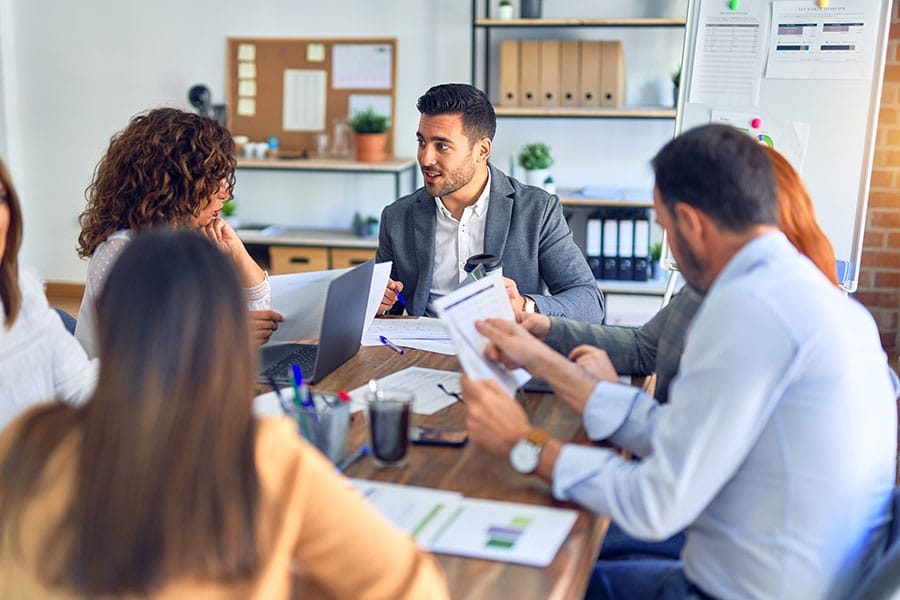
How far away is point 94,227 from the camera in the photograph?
2160 millimetres

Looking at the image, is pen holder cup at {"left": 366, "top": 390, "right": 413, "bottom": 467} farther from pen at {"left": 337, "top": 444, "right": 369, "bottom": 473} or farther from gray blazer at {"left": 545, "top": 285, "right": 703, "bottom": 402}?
gray blazer at {"left": 545, "top": 285, "right": 703, "bottom": 402}

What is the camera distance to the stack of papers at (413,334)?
216 centimetres

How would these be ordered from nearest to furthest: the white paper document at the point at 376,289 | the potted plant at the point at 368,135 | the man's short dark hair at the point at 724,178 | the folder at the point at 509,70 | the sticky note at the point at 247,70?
1. the man's short dark hair at the point at 724,178
2. the white paper document at the point at 376,289
3. the folder at the point at 509,70
4. the potted plant at the point at 368,135
5. the sticky note at the point at 247,70

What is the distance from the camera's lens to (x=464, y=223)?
2736 millimetres

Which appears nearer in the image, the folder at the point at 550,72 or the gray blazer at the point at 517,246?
the gray blazer at the point at 517,246

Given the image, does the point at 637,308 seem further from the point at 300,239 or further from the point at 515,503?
the point at 515,503

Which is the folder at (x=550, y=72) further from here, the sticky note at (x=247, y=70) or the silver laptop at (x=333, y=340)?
the silver laptop at (x=333, y=340)

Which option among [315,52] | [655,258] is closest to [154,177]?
[655,258]

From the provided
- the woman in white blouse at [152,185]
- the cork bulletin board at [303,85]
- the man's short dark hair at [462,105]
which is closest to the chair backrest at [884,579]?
the woman in white blouse at [152,185]

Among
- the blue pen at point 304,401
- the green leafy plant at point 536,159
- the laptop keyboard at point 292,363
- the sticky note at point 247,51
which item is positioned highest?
the sticky note at point 247,51

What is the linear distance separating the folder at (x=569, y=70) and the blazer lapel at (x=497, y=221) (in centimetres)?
196

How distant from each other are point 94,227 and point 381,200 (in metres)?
3.00

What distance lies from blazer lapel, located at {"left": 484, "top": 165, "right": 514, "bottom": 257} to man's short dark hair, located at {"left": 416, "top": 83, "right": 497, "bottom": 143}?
0.62 feet

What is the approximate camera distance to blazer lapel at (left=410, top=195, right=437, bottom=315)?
2676 millimetres
